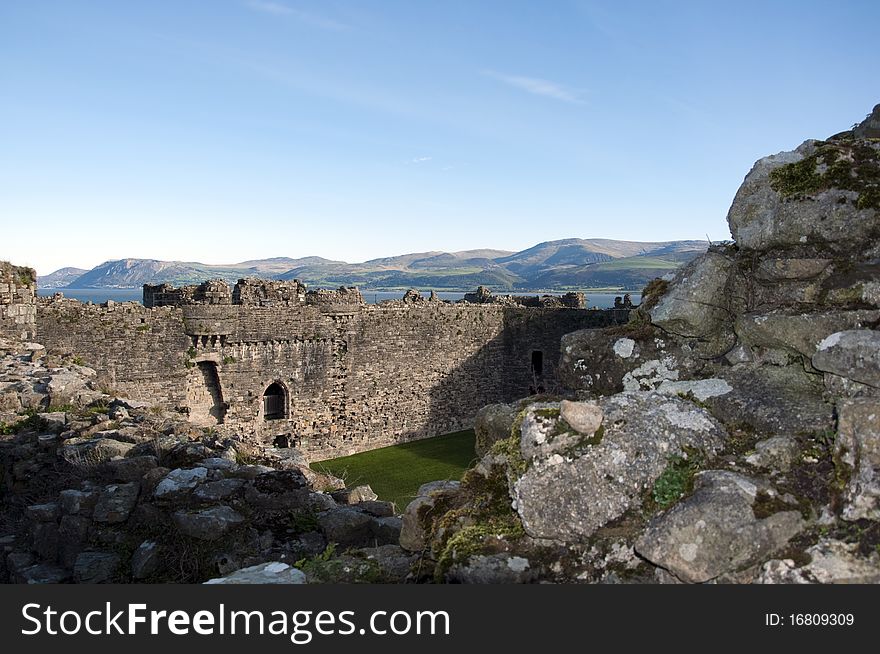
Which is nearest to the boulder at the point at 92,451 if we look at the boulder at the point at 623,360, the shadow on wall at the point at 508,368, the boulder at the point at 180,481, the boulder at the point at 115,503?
the boulder at the point at 115,503

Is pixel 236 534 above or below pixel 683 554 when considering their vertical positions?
below

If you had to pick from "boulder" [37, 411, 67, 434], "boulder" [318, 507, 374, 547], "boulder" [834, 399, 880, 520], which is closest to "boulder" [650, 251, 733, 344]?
"boulder" [834, 399, 880, 520]

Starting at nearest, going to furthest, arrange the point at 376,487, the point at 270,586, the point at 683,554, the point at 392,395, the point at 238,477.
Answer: the point at 683,554, the point at 270,586, the point at 238,477, the point at 376,487, the point at 392,395

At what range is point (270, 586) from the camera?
4141mm

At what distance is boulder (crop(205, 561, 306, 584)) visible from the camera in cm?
460

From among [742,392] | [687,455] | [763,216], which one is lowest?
[687,455]

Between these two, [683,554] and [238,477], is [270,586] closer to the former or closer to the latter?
[683,554]

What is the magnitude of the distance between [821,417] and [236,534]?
17.5 feet

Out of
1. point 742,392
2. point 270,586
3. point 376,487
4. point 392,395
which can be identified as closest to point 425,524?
point 270,586

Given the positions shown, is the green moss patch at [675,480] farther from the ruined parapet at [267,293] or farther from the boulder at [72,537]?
the ruined parapet at [267,293]

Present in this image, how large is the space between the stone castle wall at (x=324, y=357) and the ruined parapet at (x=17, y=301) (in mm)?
833

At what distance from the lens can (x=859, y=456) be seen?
13.0ft

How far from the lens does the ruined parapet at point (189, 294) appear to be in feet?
66.7

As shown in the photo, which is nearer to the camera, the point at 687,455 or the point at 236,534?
the point at 687,455
